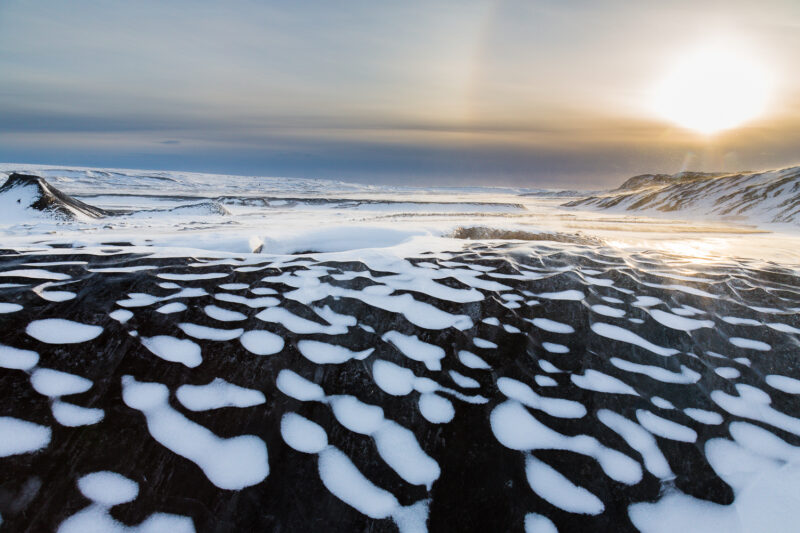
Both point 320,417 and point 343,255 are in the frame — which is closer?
point 320,417

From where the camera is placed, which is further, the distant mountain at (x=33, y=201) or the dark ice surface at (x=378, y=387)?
the distant mountain at (x=33, y=201)

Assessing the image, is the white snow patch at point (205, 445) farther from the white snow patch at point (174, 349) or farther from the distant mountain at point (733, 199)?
the distant mountain at point (733, 199)

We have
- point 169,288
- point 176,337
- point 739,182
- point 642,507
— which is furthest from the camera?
point 739,182

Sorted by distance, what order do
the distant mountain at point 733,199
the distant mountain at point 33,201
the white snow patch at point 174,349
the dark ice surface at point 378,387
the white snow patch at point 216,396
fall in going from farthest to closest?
the distant mountain at point 733,199, the distant mountain at point 33,201, the white snow patch at point 174,349, the white snow patch at point 216,396, the dark ice surface at point 378,387

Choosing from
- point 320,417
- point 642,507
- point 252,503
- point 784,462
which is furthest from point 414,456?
point 784,462


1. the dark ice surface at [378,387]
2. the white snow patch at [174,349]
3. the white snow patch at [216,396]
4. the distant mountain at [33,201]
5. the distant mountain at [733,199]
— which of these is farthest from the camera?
the distant mountain at [733,199]

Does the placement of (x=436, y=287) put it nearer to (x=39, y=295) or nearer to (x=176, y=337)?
(x=176, y=337)

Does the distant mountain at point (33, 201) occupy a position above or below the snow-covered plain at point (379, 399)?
below

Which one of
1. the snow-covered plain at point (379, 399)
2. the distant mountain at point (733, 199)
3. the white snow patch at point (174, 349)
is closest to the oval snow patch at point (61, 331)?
the snow-covered plain at point (379, 399)
